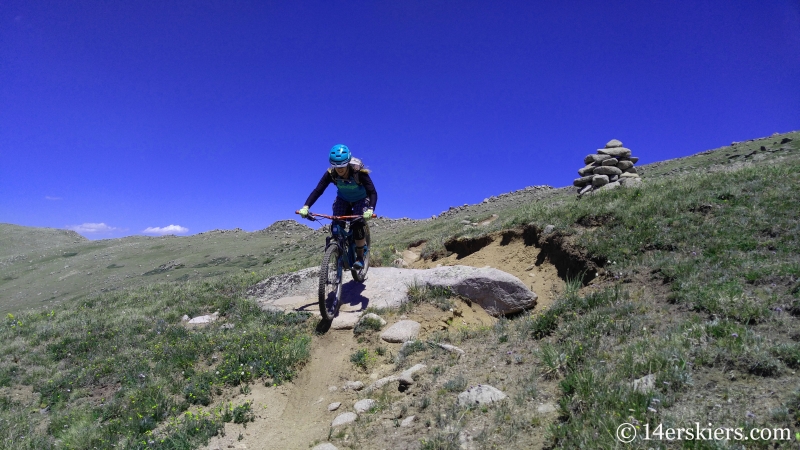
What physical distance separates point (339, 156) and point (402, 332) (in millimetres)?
3600

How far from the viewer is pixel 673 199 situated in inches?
384

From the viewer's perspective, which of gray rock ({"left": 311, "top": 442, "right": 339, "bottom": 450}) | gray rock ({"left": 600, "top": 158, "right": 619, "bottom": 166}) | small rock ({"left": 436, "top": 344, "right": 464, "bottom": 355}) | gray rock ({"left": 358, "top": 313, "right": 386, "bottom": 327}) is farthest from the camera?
gray rock ({"left": 600, "top": 158, "right": 619, "bottom": 166})

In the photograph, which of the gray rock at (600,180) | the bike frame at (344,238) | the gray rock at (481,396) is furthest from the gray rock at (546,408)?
the gray rock at (600,180)

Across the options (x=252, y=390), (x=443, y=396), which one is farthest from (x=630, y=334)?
(x=252, y=390)

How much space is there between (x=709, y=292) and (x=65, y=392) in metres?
9.89

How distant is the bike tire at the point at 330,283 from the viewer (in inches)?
300

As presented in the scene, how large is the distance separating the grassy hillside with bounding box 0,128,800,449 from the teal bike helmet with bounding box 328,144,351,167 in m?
3.18

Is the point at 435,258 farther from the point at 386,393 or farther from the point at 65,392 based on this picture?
the point at 65,392

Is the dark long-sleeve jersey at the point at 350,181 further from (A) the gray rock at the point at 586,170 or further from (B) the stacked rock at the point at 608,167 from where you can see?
(A) the gray rock at the point at 586,170

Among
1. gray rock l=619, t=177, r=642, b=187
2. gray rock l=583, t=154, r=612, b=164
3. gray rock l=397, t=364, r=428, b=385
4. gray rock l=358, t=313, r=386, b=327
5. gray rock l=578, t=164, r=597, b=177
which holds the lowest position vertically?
gray rock l=397, t=364, r=428, b=385

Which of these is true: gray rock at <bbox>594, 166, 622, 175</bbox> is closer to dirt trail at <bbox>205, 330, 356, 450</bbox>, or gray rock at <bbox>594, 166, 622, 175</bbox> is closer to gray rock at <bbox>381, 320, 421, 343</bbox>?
gray rock at <bbox>381, 320, 421, 343</bbox>

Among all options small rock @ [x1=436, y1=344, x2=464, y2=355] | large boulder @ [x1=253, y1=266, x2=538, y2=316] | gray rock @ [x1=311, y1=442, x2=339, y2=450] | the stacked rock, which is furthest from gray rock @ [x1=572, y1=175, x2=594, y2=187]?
gray rock @ [x1=311, y1=442, x2=339, y2=450]

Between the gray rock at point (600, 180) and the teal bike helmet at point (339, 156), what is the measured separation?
12.0 m

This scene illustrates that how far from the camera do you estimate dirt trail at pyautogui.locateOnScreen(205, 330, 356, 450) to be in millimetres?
5109
